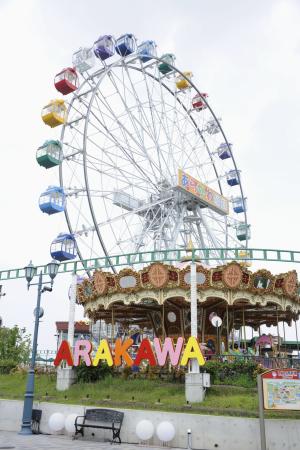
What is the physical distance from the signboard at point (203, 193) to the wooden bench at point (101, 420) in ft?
54.5

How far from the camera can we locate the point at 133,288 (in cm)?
2034

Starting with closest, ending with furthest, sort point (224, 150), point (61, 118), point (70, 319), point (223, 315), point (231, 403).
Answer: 1. point (231, 403)
2. point (70, 319)
3. point (223, 315)
4. point (61, 118)
5. point (224, 150)

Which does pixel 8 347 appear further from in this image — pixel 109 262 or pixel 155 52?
pixel 155 52

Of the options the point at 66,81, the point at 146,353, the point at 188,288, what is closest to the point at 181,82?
the point at 66,81

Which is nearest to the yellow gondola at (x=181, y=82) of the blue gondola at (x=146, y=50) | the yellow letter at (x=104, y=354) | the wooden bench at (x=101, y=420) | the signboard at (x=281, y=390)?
the blue gondola at (x=146, y=50)

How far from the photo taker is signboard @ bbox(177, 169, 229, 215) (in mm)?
29617

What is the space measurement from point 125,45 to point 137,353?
63.3 feet

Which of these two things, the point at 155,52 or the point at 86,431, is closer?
the point at 86,431

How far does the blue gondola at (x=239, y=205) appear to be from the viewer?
124 ft

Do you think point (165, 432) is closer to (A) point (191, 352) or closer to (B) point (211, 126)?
(A) point (191, 352)

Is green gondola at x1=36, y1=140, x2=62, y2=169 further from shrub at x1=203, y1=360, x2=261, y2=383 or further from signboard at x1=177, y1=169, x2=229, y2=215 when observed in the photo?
shrub at x1=203, y1=360, x2=261, y2=383

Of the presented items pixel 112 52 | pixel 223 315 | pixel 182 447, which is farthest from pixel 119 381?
pixel 112 52

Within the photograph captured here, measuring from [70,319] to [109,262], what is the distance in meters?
2.91

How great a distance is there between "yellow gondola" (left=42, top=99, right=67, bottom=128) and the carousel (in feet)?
32.8
